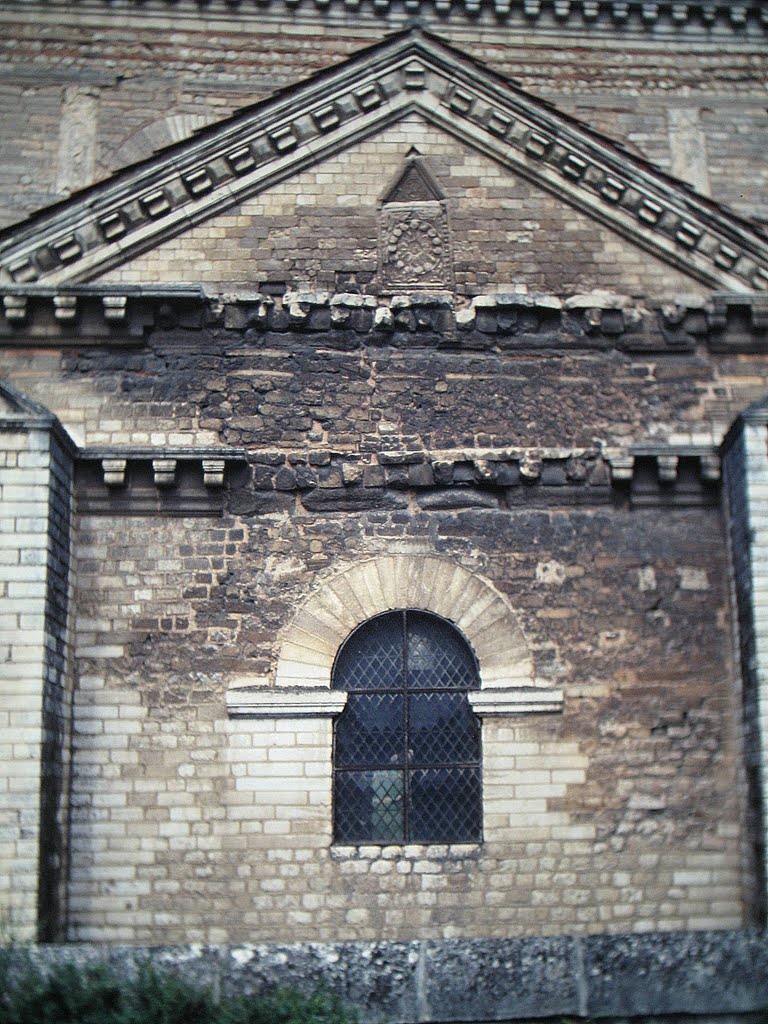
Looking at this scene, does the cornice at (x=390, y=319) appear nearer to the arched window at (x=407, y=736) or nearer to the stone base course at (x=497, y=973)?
the arched window at (x=407, y=736)

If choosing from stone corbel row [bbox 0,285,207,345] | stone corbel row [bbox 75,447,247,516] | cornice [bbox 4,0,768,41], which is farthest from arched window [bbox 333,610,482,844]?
cornice [bbox 4,0,768,41]

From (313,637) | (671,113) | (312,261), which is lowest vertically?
(313,637)

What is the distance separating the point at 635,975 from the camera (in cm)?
737

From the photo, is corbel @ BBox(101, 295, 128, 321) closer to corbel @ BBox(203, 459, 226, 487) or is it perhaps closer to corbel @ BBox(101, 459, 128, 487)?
corbel @ BBox(101, 459, 128, 487)

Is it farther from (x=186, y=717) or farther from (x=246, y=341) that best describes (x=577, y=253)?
(x=186, y=717)

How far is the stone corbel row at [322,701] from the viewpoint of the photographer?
10.3m

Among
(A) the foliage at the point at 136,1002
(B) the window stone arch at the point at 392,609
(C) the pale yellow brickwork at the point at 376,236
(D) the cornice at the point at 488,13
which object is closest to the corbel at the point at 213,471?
(B) the window stone arch at the point at 392,609

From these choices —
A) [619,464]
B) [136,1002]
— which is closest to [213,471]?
[619,464]

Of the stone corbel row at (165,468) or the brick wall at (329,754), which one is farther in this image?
the stone corbel row at (165,468)

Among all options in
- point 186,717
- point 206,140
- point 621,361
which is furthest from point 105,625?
point 621,361

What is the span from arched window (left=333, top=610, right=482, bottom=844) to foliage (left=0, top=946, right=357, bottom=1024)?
319 centimetres

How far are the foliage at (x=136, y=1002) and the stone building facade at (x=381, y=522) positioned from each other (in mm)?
2161

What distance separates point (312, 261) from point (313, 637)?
12.0 ft

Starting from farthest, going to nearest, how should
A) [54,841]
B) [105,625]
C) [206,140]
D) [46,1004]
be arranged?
1. [206,140]
2. [105,625]
3. [54,841]
4. [46,1004]
